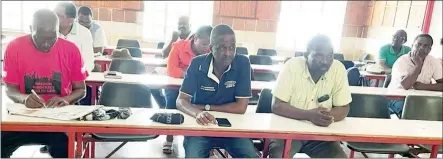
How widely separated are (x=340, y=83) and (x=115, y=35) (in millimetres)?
7139

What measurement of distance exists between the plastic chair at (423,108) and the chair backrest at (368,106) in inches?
7.8

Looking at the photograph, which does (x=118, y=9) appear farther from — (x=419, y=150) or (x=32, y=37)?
(x=419, y=150)

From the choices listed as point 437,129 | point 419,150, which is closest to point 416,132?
point 437,129

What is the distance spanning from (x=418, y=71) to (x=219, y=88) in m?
2.25

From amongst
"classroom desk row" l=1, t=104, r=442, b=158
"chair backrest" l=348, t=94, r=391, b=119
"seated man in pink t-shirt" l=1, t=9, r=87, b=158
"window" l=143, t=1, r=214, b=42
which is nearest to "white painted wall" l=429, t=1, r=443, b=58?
"chair backrest" l=348, t=94, r=391, b=119

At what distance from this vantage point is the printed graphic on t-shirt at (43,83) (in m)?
2.29

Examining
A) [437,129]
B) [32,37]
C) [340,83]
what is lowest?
[437,129]

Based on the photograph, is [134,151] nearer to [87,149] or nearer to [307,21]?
[87,149]

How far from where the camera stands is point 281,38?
944 cm

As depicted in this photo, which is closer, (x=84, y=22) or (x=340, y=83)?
(x=340, y=83)

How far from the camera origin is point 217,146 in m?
2.35

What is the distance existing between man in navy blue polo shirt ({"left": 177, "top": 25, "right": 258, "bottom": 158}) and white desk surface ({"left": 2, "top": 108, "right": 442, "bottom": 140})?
4.8 inches

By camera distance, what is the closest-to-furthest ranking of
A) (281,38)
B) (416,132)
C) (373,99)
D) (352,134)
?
(352,134)
(416,132)
(373,99)
(281,38)

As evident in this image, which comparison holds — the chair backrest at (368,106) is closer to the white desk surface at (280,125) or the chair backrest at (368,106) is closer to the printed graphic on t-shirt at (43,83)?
the white desk surface at (280,125)
